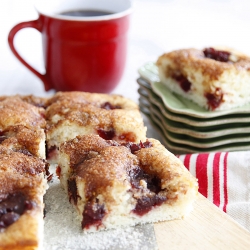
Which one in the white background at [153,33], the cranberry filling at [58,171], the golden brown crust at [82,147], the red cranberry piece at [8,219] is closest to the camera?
the red cranberry piece at [8,219]

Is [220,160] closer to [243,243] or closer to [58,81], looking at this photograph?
[243,243]

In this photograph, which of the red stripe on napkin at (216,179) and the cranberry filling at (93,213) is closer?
the cranberry filling at (93,213)

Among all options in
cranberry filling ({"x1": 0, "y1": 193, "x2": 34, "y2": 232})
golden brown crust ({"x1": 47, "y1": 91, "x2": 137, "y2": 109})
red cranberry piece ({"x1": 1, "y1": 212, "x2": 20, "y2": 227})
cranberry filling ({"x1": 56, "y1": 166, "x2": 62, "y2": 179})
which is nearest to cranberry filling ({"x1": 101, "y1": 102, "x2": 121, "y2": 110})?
golden brown crust ({"x1": 47, "y1": 91, "x2": 137, "y2": 109})

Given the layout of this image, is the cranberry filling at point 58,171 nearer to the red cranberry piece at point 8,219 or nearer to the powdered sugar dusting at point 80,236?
the powdered sugar dusting at point 80,236

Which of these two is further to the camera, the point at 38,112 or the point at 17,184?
the point at 38,112

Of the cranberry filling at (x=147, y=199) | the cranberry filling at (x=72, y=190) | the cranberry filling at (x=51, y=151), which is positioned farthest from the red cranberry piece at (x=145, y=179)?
the cranberry filling at (x=51, y=151)

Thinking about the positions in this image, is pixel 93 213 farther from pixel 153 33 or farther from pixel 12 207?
pixel 153 33

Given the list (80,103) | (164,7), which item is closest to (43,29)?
(80,103)

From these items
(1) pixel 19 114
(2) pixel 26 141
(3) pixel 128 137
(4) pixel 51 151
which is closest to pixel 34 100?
(1) pixel 19 114
